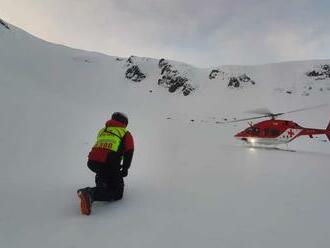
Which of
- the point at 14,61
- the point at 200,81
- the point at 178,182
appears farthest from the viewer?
the point at 200,81

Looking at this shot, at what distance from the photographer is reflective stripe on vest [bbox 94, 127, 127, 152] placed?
5.40 meters

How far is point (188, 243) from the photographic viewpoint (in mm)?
3623

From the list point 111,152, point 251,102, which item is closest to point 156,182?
point 111,152

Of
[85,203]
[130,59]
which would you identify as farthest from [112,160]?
[130,59]

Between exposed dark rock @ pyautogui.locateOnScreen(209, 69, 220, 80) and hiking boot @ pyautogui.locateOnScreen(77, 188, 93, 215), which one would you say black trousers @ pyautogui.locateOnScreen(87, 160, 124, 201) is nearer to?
hiking boot @ pyautogui.locateOnScreen(77, 188, 93, 215)

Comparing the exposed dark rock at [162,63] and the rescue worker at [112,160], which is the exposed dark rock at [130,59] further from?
the rescue worker at [112,160]

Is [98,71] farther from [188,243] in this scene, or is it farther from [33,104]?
[188,243]

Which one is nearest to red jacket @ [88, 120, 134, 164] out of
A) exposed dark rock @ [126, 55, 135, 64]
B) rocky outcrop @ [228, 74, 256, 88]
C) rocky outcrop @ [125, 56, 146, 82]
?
rocky outcrop @ [228, 74, 256, 88]

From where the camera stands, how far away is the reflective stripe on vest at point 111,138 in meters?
5.40

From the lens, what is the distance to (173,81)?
49.2 metres

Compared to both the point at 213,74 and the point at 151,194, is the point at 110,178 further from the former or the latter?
the point at 213,74

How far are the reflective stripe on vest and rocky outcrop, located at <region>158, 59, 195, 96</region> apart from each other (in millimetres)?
41490

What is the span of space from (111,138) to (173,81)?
44.3m

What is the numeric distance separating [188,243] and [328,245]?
148 cm
